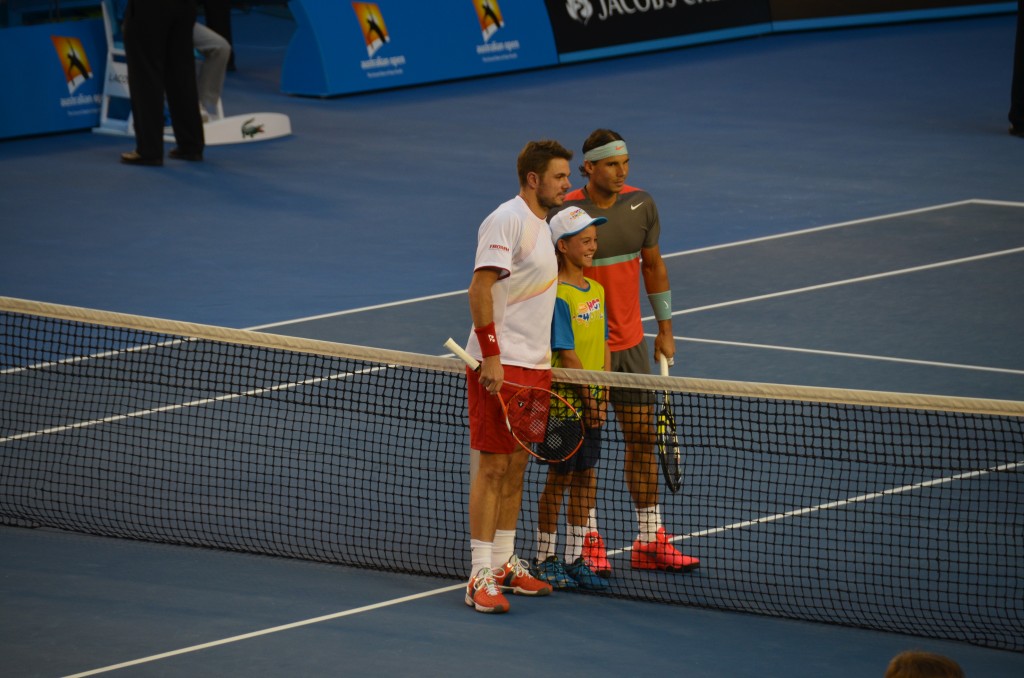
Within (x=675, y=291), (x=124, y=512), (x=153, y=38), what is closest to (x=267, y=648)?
(x=124, y=512)

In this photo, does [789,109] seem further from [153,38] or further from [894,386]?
[894,386]

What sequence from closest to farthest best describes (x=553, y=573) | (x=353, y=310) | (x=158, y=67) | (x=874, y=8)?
(x=553, y=573)
(x=353, y=310)
(x=158, y=67)
(x=874, y=8)

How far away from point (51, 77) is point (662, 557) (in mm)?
13970

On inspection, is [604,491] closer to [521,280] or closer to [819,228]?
[521,280]

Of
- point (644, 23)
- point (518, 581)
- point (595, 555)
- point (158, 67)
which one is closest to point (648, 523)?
point (595, 555)

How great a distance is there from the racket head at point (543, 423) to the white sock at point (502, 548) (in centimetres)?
40

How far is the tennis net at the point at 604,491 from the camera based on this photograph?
7.52 metres

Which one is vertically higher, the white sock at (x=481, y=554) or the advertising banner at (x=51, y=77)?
the advertising banner at (x=51, y=77)

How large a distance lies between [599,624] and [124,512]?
282cm

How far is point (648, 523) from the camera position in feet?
26.0

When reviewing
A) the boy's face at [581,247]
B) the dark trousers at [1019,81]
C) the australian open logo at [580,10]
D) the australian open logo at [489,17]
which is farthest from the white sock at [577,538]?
the australian open logo at [580,10]

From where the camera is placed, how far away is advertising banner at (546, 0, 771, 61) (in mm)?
24344

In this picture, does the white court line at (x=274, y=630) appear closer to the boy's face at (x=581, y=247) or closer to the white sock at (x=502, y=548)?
the white sock at (x=502, y=548)

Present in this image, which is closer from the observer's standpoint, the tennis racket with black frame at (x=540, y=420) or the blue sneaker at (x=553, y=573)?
the tennis racket with black frame at (x=540, y=420)
